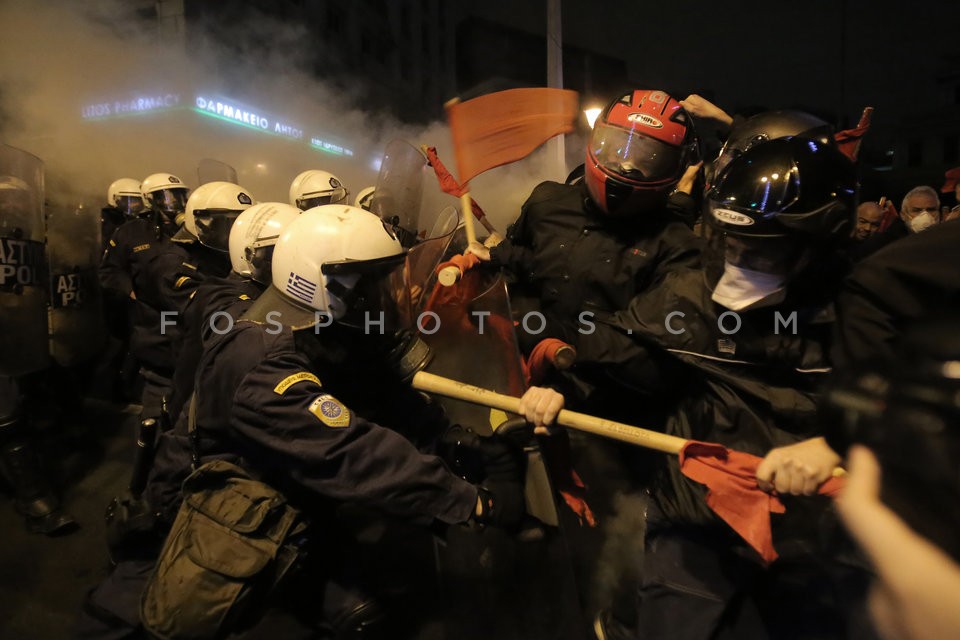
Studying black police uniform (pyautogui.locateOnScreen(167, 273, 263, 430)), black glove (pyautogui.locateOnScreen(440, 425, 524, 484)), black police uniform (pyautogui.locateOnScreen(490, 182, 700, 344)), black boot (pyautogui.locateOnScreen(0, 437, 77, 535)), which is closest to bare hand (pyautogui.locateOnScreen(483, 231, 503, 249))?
black police uniform (pyautogui.locateOnScreen(490, 182, 700, 344))

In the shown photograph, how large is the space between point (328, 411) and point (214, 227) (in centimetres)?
252

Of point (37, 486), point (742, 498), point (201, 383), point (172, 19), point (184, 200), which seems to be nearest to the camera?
point (742, 498)

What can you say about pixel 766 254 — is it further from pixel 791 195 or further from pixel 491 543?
pixel 491 543

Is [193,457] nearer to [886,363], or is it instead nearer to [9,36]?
[886,363]

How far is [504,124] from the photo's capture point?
8.82 feet

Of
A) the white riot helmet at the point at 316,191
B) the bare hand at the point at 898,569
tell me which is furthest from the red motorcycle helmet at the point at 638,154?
the white riot helmet at the point at 316,191

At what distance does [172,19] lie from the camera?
Result: 9609 millimetres

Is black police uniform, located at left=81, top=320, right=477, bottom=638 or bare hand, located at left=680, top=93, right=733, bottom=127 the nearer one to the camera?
black police uniform, located at left=81, top=320, right=477, bottom=638

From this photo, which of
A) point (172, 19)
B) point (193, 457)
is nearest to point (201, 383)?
point (193, 457)

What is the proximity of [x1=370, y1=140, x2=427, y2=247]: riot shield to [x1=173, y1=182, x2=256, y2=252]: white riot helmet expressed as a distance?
3.62 feet

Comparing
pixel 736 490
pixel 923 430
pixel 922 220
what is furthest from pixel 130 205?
pixel 922 220

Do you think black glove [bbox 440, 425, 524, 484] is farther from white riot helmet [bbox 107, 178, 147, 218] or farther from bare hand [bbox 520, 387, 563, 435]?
white riot helmet [bbox 107, 178, 147, 218]

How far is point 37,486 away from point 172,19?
9817 millimetres

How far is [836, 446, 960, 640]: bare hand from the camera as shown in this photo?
0.56 m
